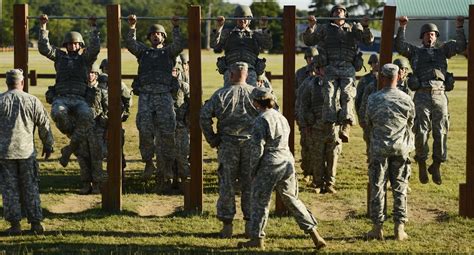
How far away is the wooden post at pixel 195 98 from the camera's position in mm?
11727

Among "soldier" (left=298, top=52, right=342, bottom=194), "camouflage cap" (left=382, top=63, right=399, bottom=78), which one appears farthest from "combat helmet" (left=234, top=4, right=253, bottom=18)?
"camouflage cap" (left=382, top=63, right=399, bottom=78)

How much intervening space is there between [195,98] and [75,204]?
259 cm

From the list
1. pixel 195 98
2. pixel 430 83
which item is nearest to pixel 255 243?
pixel 195 98

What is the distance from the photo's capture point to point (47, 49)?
12.5m

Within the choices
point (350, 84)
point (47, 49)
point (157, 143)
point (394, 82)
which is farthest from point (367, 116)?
point (47, 49)

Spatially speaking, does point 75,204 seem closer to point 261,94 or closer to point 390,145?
point 261,94

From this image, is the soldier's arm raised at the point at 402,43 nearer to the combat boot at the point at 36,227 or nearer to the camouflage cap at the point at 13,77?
the camouflage cap at the point at 13,77

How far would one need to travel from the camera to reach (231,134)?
10484mm

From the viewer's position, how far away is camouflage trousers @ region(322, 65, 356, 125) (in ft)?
44.4

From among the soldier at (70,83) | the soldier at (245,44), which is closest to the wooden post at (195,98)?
the soldier at (245,44)

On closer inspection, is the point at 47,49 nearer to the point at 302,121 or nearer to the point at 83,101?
the point at 83,101

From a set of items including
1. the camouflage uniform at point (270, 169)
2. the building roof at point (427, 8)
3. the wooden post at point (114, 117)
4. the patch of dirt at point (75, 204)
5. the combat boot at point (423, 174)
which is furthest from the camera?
the building roof at point (427, 8)

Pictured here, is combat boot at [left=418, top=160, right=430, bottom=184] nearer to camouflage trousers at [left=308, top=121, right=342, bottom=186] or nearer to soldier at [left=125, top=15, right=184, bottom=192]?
camouflage trousers at [left=308, top=121, right=342, bottom=186]

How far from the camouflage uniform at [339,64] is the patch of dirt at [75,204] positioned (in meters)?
4.00
